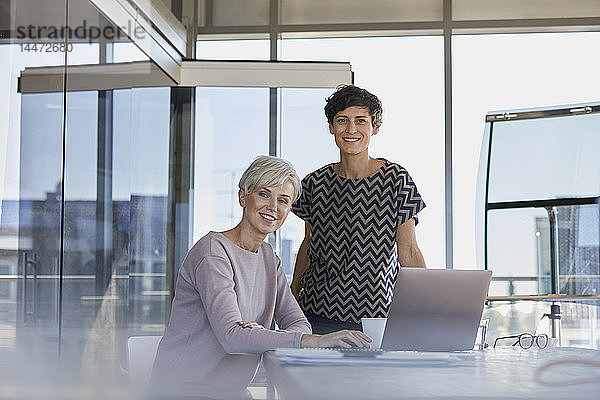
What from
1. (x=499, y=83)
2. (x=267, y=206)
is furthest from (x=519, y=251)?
(x=267, y=206)

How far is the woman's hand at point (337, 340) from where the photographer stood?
1631mm

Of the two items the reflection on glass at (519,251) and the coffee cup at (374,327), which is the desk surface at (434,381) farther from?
the reflection on glass at (519,251)

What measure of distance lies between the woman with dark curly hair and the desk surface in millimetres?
1059

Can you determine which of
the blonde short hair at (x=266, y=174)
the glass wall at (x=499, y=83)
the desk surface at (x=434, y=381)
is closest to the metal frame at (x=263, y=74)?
the glass wall at (x=499, y=83)

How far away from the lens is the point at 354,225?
2.44 meters

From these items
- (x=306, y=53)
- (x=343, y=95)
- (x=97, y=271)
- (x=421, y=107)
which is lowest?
(x=97, y=271)

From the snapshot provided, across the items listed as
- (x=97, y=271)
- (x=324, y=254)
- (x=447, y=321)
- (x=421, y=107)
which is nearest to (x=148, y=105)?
(x=97, y=271)

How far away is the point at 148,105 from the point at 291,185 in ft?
9.07

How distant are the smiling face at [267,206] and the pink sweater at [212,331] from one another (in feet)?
0.28

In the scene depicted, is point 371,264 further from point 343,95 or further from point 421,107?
point 421,107

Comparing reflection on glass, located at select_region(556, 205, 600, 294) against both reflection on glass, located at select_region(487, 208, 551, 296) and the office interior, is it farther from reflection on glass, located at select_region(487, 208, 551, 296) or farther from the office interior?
reflection on glass, located at select_region(487, 208, 551, 296)

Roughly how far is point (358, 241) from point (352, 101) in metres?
0.46

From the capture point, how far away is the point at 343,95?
98.7 inches

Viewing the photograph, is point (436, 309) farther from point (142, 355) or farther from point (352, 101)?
point (352, 101)
